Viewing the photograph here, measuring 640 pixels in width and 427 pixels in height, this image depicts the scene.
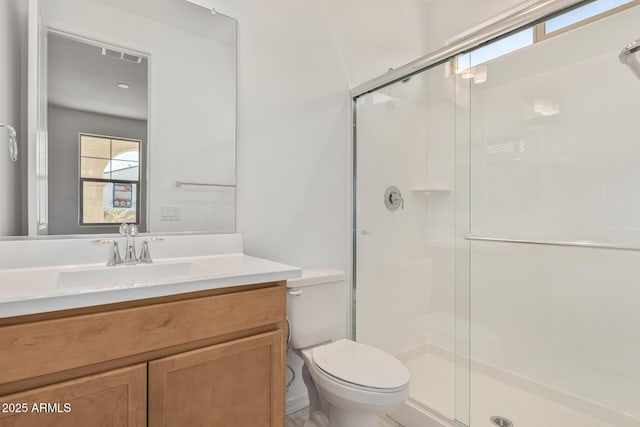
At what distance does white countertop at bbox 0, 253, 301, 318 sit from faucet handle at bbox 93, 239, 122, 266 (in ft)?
0.12

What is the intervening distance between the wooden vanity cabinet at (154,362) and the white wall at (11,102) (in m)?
0.65

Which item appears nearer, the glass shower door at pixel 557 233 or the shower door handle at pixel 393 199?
the glass shower door at pixel 557 233

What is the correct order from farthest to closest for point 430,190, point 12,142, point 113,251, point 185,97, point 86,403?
point 430,190, point 185,97, point 113,251, point 12,142, point 86,403

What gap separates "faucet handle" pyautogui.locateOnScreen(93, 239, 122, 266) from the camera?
1239mm

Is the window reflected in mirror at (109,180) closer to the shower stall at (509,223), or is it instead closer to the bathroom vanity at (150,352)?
the bathroom vanity at (150,352)

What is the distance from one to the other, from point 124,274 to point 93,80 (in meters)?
0.79

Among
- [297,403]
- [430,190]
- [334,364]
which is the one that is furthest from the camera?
[430,190]

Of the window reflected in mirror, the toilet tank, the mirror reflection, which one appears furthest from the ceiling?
the toilet tank

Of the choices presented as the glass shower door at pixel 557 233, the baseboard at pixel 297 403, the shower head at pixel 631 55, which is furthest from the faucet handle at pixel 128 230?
the glass shower door at pixel 557 233

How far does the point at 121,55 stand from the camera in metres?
1.37

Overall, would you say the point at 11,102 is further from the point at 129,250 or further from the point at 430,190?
the point at 430,190

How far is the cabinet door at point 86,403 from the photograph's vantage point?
2.42 feet

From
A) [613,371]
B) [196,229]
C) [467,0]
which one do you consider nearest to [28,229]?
[196,229]

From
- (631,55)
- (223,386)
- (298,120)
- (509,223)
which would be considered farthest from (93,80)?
(509,223)
